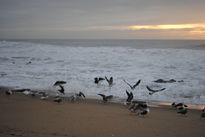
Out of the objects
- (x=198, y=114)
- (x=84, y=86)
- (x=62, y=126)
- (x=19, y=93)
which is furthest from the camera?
(x=84, y=86)

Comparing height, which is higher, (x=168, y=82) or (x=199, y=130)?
(x=168, y=82)

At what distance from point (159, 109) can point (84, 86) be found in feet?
14.3

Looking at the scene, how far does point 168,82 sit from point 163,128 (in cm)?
609

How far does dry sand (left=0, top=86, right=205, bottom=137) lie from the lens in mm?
4176

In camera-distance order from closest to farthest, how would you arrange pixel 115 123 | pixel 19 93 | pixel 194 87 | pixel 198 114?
pixel 115 123, pixel 198 114, pixel 19 93, pixel 194 87

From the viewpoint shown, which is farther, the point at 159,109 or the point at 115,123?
the point at 159,109

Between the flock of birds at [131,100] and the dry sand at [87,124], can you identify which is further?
the flock of birds at [131,100]

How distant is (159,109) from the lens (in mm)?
6879

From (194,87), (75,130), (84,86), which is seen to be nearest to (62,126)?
(75,130)

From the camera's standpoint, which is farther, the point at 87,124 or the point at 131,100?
the point at 131,100

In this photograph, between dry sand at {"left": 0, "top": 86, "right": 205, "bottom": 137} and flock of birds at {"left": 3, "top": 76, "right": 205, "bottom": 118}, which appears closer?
dry sand at {"left": 0, "top": 86, "right": 205, "bottom": 137}

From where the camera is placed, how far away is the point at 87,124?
15.5 ft

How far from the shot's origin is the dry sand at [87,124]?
164 inches

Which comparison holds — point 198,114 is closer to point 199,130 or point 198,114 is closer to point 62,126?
point 199,130
